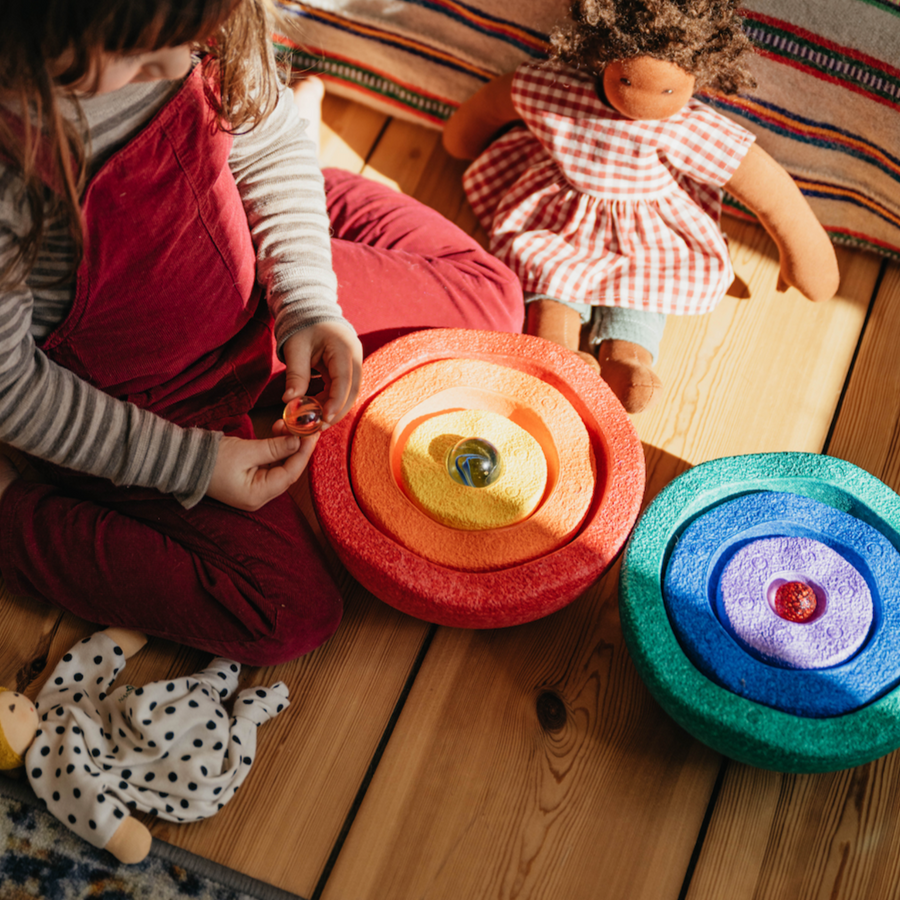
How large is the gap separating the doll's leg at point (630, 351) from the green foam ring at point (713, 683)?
160 millimetres

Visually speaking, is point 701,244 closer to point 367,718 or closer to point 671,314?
point 671,314

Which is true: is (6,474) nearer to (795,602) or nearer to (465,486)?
(465,486)

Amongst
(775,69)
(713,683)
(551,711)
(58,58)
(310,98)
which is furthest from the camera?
(310,98)

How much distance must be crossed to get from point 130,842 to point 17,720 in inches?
5.8

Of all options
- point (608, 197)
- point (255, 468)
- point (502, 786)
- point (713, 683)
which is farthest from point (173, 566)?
point (608, 197)

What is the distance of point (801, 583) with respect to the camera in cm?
77

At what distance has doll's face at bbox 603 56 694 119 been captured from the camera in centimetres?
84

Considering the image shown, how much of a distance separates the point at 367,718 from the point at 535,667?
172 mm

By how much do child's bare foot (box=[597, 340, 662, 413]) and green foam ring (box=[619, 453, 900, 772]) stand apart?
16cm

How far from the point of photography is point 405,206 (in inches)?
39.7

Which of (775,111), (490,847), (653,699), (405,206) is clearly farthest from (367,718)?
(775,111)

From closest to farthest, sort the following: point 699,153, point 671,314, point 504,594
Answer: point 504,594 < point 699,153 < point 671,314

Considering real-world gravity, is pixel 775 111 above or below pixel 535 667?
above

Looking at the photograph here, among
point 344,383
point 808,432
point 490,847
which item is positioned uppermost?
point 344,383
